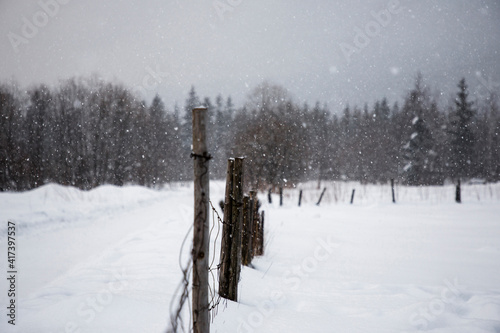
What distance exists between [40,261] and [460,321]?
711 centimetres

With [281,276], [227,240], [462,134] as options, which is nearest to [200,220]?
[227,240]

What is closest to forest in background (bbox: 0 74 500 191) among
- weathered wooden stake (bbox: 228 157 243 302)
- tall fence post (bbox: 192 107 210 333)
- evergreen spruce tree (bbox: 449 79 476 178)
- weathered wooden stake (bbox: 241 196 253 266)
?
evergreen spruce tree (bbox: 449 79 476 178)

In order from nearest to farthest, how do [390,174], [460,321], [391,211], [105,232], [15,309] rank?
[15,309]
[460,321]
[105,232]
[391,211]
[390,174]

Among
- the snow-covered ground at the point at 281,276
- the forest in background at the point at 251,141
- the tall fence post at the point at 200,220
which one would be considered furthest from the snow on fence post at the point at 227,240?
the forest in background at the point at 251,141

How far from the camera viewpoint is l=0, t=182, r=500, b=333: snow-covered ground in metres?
2.88

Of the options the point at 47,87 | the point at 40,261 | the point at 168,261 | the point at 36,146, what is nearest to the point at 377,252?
the point at 168,261

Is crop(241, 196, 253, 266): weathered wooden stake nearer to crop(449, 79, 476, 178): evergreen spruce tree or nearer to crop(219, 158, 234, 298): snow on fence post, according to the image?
crop(219, 158, 234, 298): snow on fence post

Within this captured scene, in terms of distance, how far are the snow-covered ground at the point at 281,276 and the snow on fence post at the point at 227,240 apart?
0.87ft

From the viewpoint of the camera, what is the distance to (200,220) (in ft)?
6.21

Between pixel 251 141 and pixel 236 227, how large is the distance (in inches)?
781

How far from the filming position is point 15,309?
8.96ft

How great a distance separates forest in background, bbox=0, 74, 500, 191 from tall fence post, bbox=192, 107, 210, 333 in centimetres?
2060

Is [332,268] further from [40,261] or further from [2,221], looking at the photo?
[2,221]

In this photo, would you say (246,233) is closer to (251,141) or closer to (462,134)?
(251,141)
